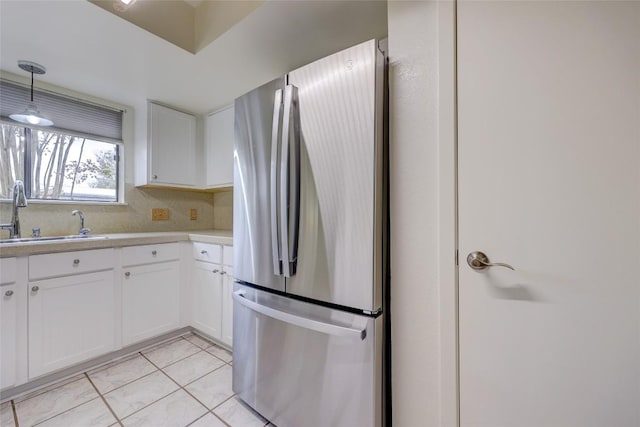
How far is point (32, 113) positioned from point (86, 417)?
203 cm

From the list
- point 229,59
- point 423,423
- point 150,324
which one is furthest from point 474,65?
point 150,324

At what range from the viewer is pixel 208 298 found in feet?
6.73

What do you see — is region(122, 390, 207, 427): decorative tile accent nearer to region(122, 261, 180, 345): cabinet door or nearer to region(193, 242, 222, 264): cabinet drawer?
region(122, 261, 180, 345): cabinet door

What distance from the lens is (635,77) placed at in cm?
69

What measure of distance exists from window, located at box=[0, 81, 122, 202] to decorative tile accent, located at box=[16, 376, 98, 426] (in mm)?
1410

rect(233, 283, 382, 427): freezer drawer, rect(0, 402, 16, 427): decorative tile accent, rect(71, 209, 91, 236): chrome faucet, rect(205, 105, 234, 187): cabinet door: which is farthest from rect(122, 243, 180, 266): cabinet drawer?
rect(233, 283, 382, 427): freezer drawer

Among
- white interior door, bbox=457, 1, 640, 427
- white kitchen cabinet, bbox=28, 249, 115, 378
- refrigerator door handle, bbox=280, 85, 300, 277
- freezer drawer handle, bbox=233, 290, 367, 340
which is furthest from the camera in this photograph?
white kitchen cabinet, bbox=28, 249, 115, 378

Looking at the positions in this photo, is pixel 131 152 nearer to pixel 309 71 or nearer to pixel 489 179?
pixel 309 71

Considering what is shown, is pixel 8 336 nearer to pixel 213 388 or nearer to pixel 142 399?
pixel 142 399

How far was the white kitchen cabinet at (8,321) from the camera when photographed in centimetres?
141

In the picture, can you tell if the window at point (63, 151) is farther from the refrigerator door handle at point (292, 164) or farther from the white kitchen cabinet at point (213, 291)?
the refrigerator door handle at point (292, 164)

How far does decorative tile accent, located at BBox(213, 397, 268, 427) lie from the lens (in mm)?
1324

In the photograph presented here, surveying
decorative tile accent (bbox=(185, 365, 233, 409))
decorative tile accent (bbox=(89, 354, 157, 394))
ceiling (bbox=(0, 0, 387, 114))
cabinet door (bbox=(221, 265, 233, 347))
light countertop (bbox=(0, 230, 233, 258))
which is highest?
ceiling (bbox=(0, 0, 387, 114))

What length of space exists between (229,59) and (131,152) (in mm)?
1501
